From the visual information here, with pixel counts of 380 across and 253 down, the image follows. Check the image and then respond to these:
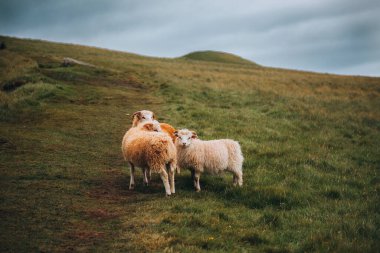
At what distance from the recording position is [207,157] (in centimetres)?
1032

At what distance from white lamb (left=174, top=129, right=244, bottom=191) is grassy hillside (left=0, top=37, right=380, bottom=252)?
46 centimetres

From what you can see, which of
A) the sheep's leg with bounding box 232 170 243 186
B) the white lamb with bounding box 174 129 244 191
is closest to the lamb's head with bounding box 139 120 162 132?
the white lamb with bounding box 174 129 244 191

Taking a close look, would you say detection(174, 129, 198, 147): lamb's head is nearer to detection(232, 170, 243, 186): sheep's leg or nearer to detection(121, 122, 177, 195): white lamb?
detection(121, 122, 177, 195): white lamb

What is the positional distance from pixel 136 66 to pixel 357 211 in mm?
35777

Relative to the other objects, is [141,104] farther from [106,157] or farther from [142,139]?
[142,139]

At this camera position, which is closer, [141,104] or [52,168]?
[52,168]

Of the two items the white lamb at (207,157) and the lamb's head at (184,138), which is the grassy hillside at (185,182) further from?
the lamb's head at (184,138)

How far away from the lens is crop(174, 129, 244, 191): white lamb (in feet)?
33.7

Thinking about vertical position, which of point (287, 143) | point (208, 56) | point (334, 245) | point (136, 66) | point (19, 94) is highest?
point (208, 56)

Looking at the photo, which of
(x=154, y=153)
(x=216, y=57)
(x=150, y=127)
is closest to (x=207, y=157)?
(x=154, y=153)

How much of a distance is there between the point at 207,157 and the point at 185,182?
1127 mm

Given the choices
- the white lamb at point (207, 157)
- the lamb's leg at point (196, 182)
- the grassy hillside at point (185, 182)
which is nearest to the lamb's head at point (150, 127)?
the white lamb at point (207, 157)

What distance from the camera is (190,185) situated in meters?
10.6

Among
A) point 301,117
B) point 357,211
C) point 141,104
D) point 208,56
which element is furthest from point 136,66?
point 208,56
